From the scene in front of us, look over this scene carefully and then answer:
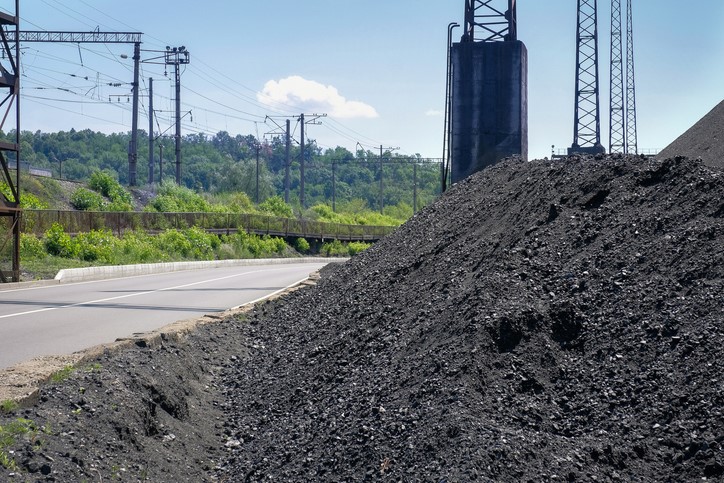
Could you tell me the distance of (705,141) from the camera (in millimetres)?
11125

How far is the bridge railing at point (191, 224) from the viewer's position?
109 feet

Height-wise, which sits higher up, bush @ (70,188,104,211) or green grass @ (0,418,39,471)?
bush @ (70,188,104,211)

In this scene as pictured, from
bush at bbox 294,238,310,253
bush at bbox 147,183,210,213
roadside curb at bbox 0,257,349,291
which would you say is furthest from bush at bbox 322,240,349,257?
roadside curb at bbox 0,257,349,291

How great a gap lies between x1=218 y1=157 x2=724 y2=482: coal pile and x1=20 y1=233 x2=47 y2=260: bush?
23456 mm

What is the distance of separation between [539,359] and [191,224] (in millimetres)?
45026

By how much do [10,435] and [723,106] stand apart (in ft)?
35.6

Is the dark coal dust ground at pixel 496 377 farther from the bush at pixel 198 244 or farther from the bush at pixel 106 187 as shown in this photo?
the bush at pixel 106 187

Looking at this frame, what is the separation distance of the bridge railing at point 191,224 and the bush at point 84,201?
507 centimetres

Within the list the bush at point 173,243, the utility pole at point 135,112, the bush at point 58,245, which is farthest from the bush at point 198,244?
the bush at point 58,245

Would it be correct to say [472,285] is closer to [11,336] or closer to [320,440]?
[320,440]

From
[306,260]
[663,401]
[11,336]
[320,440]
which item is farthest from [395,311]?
[306,260]

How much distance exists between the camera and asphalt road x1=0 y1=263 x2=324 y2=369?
11.8 metres

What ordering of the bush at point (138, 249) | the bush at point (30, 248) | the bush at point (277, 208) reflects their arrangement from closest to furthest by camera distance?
1. the bush at point (30, 248)
2. the bush at point (138, 249)
3. the bush at point (277, 208)

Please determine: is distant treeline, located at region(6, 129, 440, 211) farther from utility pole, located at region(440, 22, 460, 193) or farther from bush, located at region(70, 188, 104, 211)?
utility pole, located at region(440, 22, 460, 193)
